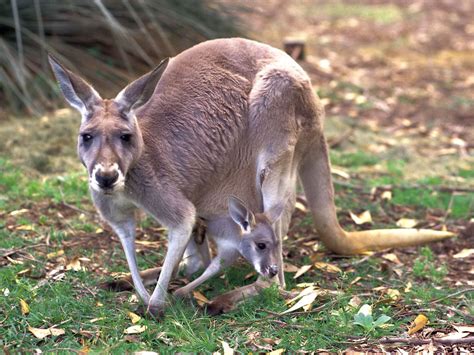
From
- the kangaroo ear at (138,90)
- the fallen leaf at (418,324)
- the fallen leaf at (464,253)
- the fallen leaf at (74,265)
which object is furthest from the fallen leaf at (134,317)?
the fallen leaf at (464,253)

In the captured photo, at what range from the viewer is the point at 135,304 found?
3.71 m

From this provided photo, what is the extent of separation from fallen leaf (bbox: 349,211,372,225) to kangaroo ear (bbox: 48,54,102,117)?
199 cm

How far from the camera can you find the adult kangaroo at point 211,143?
354cm

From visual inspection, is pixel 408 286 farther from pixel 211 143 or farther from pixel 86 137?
pixel 86 137

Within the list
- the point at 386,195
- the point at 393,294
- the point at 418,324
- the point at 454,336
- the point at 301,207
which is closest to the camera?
the point at 454,336

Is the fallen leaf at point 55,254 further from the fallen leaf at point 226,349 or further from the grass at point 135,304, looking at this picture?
the fallen leaf at point 226,349

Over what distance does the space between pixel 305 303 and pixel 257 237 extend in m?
0.38

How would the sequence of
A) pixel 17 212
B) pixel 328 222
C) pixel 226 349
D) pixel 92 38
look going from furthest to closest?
pixel 92 38
pixel 17 212
pixel 328 222
pixel 226 349

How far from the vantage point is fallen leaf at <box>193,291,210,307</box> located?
12.4ft

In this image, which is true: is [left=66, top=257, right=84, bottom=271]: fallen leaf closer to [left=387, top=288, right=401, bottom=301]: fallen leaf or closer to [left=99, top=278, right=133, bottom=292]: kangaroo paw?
[left=99, top=278, right=133, bottom=292]: kangaroo paw

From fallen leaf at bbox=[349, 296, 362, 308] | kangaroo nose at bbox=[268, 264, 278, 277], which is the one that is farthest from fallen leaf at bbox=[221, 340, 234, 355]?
fallen leaf at bbox=[349, 296, 362, 308]

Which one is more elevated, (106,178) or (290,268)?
(106,178)

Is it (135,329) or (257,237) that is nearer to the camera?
(135,329)

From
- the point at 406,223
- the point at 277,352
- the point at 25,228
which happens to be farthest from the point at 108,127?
the point at 406,223
